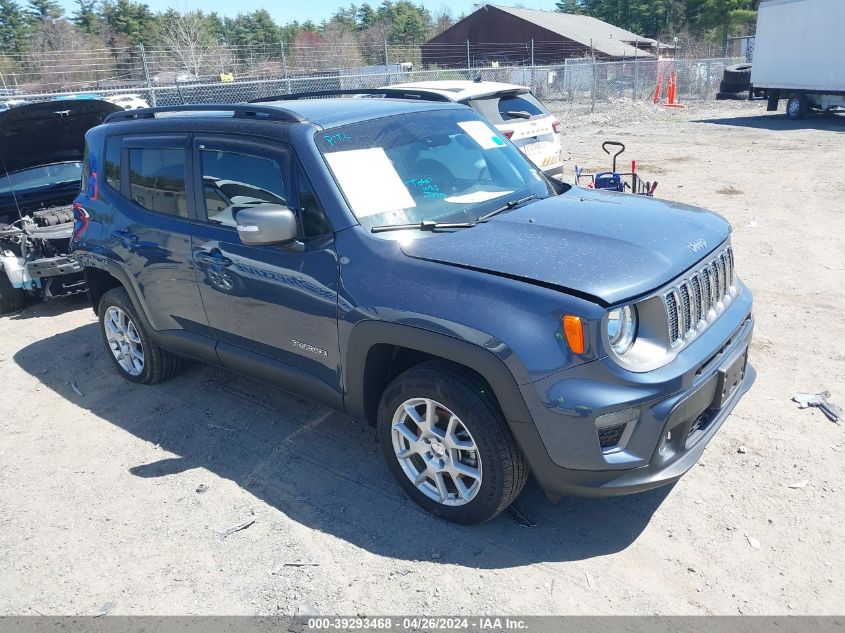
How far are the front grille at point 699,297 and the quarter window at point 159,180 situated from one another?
9.71ft

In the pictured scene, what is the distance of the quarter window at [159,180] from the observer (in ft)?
14.0

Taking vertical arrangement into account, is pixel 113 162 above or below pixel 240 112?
below

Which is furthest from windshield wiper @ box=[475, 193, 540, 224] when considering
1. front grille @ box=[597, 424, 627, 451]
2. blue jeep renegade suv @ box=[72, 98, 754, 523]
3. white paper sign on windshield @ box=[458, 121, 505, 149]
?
front grille @ box=[597, 424, 627, 451]

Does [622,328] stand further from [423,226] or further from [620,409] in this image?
[423,226]

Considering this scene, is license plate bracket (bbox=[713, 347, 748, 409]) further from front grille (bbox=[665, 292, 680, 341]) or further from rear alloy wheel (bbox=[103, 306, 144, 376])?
rear alloy wheel (bbox=[103, 306, 144, 376])

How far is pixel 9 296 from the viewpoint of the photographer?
280 inches

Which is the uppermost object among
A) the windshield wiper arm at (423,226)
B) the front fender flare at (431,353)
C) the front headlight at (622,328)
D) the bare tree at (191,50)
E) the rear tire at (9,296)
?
the bare tree at (191,50)

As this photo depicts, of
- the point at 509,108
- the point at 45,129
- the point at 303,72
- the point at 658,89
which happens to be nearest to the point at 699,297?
the point at 509,108

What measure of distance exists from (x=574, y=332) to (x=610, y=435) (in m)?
0.47

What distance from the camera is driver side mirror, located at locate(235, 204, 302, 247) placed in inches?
130

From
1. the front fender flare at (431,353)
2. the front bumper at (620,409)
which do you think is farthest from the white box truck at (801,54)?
the front fender flare at (431,353)

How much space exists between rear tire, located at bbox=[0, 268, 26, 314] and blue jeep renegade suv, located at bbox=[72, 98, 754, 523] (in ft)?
10.6

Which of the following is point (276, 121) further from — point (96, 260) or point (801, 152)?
point (801, 152)

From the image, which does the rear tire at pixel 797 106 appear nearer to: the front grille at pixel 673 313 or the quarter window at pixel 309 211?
the front grille at pixel 673 313
